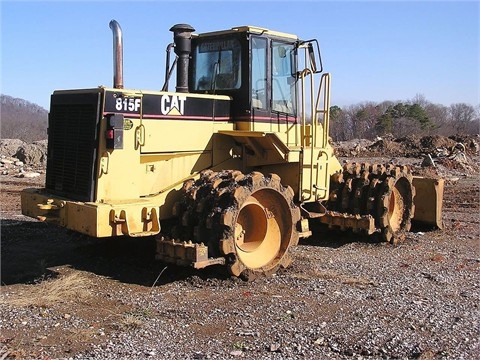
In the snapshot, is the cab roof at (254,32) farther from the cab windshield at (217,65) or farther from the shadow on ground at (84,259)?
the shadow on ground at (84,259)

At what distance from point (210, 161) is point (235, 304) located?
8.02 ft

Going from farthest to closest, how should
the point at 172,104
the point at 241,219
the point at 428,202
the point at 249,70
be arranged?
the point at 428,202 → the point at 249,70 → the point at 241,219 → the point at 172,104

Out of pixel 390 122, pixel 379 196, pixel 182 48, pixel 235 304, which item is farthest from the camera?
pixel 390 122

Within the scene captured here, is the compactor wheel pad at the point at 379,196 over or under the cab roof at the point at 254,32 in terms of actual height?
under

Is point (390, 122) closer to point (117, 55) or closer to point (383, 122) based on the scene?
point (383, 122)

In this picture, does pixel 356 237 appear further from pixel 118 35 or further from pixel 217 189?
pixel 118 35

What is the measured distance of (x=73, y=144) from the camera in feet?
23.8

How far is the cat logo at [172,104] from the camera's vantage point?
7359 millimetres

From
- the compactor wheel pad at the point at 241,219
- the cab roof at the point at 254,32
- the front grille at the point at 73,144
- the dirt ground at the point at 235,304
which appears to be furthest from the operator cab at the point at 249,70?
the dirt ground at the point at 235,304

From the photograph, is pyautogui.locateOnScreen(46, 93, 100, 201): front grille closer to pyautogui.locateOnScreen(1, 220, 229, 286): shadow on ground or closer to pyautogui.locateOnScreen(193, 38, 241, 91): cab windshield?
pyautogui.locateOnScreen(1, 220, 229, 286): shadow on ground

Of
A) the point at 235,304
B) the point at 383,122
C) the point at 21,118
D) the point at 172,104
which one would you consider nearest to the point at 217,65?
the point at 172,104

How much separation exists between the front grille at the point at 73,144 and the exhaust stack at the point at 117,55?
0.42 meters

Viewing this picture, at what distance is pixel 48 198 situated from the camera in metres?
7.17

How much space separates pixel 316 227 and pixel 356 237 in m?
0.72
